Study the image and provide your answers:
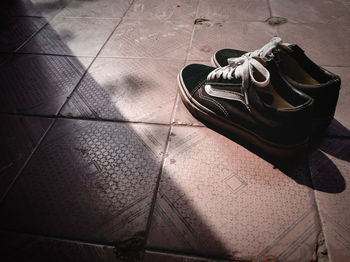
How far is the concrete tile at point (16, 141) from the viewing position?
1.46m

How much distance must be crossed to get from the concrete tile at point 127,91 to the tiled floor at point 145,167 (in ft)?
0.04

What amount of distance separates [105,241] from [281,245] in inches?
37.2

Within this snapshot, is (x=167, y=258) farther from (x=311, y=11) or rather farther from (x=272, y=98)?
(x=311, y=11)

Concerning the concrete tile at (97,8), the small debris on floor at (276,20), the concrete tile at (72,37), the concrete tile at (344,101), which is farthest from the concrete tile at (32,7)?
the concrete tile at (344,101)

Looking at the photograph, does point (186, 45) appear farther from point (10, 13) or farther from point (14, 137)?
point (10, 13)

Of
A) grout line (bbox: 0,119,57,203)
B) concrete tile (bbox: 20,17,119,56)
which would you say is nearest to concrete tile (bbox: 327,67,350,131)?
grout line (bbox: 0,119,57,203)

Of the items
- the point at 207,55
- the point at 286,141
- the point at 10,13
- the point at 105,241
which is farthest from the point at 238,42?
the point at 10,13

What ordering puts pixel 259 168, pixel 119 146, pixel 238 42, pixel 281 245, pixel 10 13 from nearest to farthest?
1. pixel 281 245
2. pixel 259 168
3. pixel 119 146
4. pixel 238 42
5. pixel 10 13

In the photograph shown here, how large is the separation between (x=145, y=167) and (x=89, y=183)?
38 cm

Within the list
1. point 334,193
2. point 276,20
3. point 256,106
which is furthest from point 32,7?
point 334,193

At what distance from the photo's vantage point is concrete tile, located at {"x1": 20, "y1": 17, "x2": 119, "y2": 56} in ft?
8.05

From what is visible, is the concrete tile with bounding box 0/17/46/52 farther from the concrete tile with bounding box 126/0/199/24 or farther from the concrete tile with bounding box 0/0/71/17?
the concrete tile with bounding box 126/0/199/24

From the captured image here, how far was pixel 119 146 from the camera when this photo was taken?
158 centimetres

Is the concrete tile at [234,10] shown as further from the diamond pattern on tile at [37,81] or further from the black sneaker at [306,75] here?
the diamond pattern on tile at [37,81]
